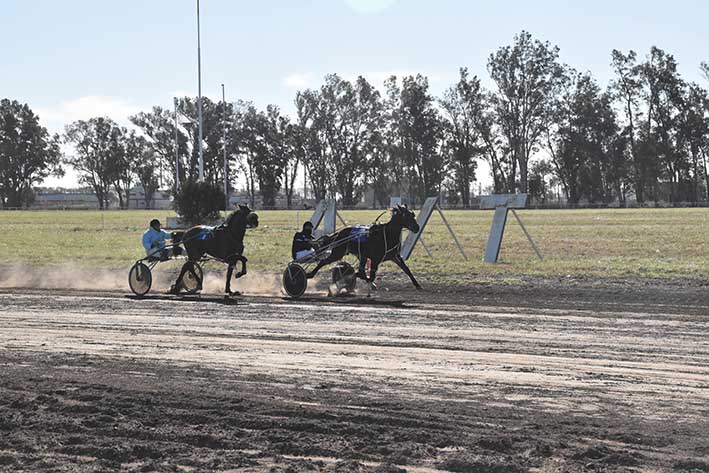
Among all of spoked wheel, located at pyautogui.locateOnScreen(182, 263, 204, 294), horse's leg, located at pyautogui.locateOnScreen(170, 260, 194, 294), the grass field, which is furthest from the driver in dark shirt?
the grass field

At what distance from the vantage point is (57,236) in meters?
40.3

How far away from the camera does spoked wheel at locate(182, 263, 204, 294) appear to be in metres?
17.2

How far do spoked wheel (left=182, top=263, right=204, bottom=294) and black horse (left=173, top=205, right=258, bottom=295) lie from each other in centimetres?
11

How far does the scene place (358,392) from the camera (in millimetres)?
8023

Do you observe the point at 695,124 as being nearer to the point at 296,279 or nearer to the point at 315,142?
the point at 315,142

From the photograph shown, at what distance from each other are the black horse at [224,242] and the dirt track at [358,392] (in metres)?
3.42

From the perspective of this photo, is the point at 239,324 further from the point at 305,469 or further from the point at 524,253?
the point at 524,253

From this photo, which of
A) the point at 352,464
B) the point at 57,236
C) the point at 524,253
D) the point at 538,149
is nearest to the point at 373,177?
the point at 538,149

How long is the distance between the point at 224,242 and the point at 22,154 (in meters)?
108

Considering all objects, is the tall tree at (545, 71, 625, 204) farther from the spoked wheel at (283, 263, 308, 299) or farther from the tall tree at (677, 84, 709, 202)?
the spoked wheel at (283, 263, 308, 299)

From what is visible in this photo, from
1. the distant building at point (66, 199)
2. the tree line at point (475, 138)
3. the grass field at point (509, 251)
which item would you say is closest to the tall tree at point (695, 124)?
the tree line at point (475, 138)

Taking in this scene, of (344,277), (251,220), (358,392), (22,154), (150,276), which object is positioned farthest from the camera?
(22,154)

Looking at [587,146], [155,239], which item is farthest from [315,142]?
[155,239]

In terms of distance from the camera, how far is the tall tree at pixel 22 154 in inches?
4572
